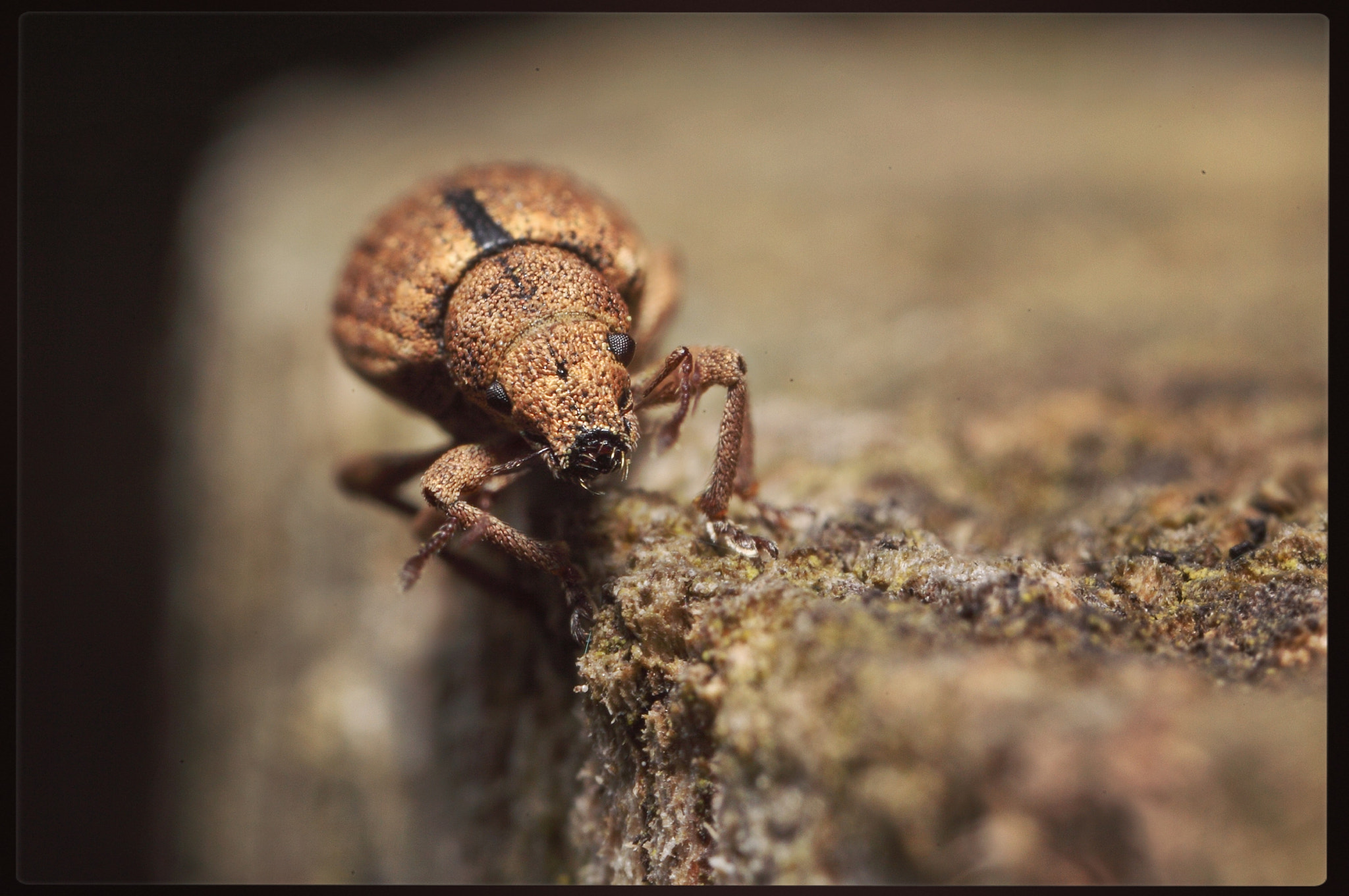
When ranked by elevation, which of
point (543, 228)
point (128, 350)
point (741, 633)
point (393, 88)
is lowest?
point (741, 633)

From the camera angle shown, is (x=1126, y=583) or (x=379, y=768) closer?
(x=1126, y=583)

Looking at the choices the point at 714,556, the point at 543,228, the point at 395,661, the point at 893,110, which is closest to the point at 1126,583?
the point at 714,556

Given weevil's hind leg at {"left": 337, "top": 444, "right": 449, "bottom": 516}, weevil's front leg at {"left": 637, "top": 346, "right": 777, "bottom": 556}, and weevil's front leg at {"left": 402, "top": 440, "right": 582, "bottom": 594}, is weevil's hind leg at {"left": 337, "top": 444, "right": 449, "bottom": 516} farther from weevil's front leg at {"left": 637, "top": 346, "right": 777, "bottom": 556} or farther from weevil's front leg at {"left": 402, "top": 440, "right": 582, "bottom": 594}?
weevil's front leg at {"left": 637, "top": 346, "right": 777, "bottom": 556}

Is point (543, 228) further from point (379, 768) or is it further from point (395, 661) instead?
point (379, 768)

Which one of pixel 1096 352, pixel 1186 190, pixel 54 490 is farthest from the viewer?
pixel 1186 190

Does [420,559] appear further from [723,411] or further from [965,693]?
[965,693]

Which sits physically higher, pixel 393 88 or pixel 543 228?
pixel 393 88

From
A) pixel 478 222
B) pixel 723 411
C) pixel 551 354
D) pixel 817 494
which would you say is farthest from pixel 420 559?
pixel 817 494
